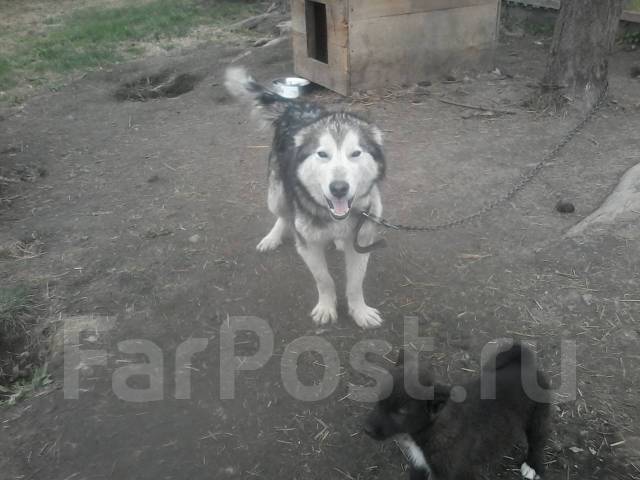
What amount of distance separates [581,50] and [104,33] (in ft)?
29.3

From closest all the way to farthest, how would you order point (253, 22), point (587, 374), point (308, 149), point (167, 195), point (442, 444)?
point (442, 444) → point (587, 374) → point (308, 149) → point (167, 195) → point (253, 22)

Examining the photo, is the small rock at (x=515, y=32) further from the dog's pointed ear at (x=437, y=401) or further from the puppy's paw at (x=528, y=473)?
the dog's pointed ear at (x=437, y=401)

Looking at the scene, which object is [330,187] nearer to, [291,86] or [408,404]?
[408,404]

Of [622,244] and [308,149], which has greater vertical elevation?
[308,149]

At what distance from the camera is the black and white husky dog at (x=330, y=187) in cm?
293

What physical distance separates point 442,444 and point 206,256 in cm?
254

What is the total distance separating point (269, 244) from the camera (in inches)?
163

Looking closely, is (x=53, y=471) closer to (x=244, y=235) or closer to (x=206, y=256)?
(x=206, y=256)

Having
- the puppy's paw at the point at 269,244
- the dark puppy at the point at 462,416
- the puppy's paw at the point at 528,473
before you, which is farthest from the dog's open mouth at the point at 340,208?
the puppy's paw at the point at 528,473

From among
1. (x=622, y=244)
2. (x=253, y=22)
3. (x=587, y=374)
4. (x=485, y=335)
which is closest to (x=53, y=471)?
(x=485, y=335)

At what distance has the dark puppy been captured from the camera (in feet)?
6.79

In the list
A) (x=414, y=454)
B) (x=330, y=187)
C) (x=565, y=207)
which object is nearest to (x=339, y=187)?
(x=330, y=187)

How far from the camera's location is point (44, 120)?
23.0ft

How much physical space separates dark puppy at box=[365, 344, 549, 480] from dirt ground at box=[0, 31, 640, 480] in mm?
328
